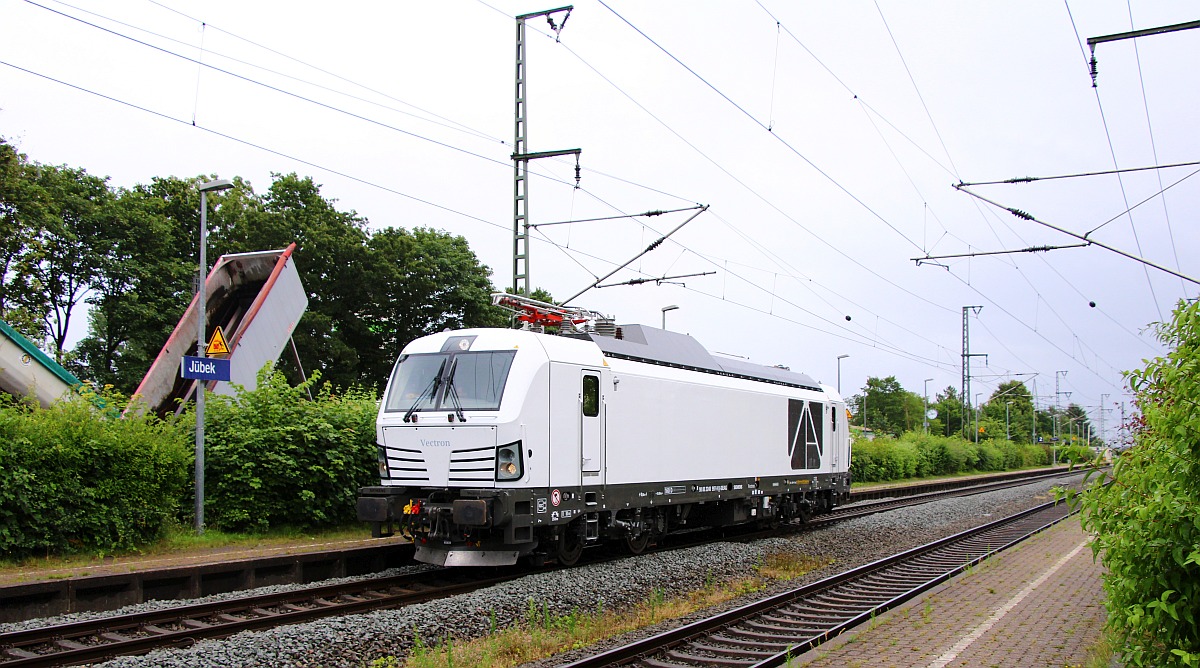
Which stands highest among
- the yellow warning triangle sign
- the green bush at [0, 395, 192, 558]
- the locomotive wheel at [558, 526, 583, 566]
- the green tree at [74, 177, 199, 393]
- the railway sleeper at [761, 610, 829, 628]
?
the green tree at [74, 177, 199, 393]

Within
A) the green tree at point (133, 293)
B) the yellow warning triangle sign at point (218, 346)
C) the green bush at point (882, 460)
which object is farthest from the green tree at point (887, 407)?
the yellow warning triangle sign at point (218, 346)

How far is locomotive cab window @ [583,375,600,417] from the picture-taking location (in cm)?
1290

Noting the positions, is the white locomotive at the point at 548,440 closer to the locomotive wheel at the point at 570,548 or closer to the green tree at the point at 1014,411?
the locomotive wheel at the point at 570,548

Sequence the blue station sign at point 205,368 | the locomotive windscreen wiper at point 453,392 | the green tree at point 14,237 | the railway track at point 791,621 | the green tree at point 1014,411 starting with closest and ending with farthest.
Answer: the railway track at point 791,621
the locomotive windscreen wiper at point 453,392
the blue station sign at point 205,368
the green tree at point 14,237
the green tree at point 1014,411

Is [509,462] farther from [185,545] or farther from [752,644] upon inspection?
[185,545]

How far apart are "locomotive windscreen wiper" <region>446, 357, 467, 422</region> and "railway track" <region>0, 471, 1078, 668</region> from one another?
7.11 ft

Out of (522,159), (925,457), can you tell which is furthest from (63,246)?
(925,457)

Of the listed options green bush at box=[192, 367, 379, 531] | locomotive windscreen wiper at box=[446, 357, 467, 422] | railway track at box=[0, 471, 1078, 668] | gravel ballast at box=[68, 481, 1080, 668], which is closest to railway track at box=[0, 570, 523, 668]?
railway track at box=[0, 471, 1078, 668]

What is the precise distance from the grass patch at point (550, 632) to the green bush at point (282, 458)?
249 inches

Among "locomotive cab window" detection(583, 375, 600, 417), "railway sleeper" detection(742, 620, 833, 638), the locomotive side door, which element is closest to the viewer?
"railway sleeper" detection(742, 620, 833, 638)

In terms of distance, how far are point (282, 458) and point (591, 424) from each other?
5.26 metres

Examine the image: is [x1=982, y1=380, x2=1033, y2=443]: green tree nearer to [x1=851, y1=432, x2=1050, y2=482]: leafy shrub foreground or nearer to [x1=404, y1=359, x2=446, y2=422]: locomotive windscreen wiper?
[x1=851, y1=432, x2=1050, y2=482]: leafy shrub foreground

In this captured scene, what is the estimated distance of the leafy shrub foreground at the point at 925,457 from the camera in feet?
138

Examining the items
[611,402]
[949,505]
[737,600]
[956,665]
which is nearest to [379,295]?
[949,505]
